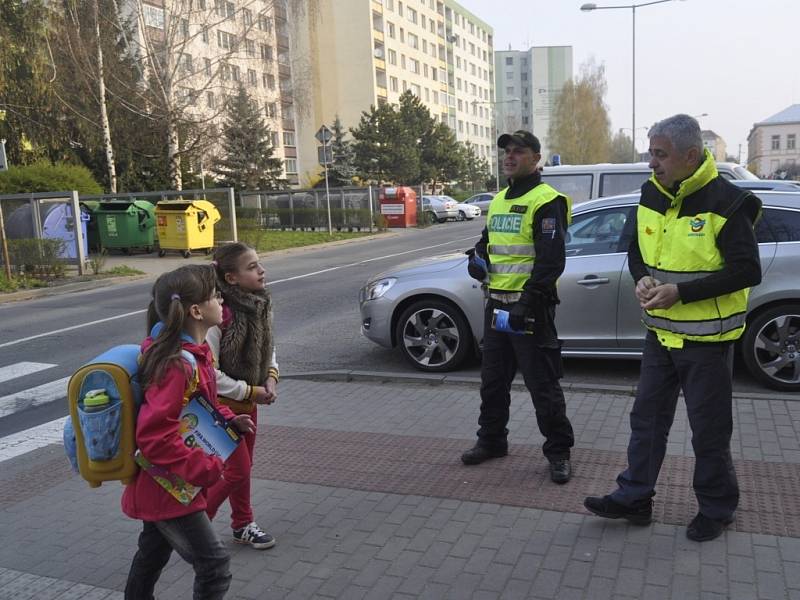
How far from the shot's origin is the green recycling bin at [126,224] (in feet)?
69.1

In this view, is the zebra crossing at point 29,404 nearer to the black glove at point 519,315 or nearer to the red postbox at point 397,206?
the black glove at point 519,315

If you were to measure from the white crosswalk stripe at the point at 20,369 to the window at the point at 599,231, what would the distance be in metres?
5.75

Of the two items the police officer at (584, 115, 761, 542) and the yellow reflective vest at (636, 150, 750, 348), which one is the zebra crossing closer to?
the police officer at (584, 115, 761, 542)

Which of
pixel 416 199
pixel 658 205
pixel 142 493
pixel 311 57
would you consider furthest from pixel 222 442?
pixel 311 57

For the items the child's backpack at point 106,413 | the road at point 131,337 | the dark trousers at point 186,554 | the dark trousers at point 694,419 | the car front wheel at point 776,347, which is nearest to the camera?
the child's backpack at point 106,413

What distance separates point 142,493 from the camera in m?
2.43

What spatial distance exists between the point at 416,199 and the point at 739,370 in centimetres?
3074

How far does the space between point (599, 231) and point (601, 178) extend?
3985mm

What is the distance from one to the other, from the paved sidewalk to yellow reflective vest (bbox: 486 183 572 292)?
1158 mm

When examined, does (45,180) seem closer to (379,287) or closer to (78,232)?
(78,232)

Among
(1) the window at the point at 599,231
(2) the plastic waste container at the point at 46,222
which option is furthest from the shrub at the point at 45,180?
(1) the window at the point at 599,231

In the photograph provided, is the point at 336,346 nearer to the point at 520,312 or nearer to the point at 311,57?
the point at 520,312

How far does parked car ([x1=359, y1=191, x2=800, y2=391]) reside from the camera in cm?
563

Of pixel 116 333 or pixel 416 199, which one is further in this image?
pixel 416 199
